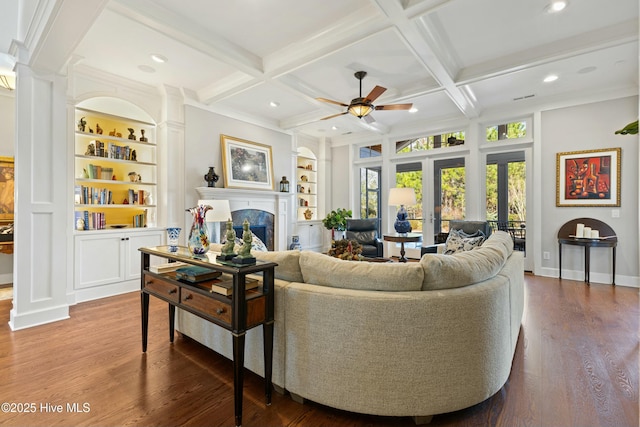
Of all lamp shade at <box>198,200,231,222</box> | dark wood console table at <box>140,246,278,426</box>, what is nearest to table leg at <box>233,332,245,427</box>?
dark wood console table at <box>140,246,278,426</box>

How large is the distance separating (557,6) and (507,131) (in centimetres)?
306

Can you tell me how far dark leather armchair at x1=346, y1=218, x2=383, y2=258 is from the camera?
5.44 meters

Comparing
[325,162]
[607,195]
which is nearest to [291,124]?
[325,162]

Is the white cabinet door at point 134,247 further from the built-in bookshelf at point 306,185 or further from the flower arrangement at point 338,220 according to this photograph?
the flower arrangement at point 338,220

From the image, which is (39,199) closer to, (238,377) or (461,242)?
(238,377)

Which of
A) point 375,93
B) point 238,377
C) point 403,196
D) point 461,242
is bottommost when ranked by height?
point 238,377

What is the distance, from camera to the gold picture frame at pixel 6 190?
14.6ft

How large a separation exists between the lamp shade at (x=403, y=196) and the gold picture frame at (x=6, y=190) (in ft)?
18.9

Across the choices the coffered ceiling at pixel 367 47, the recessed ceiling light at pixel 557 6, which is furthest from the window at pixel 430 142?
the recessed ceiling light at pixel 557 6

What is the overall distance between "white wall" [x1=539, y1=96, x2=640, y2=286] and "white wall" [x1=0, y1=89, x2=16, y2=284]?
8059mm

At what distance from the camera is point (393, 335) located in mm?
1564

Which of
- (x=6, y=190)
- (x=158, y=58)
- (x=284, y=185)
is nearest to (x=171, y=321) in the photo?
(x=158, y=58)

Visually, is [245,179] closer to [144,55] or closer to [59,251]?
[144,55]

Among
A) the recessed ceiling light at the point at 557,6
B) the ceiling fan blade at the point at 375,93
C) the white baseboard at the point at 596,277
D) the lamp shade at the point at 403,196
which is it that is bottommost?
the white baseboard at the point at 596,277
